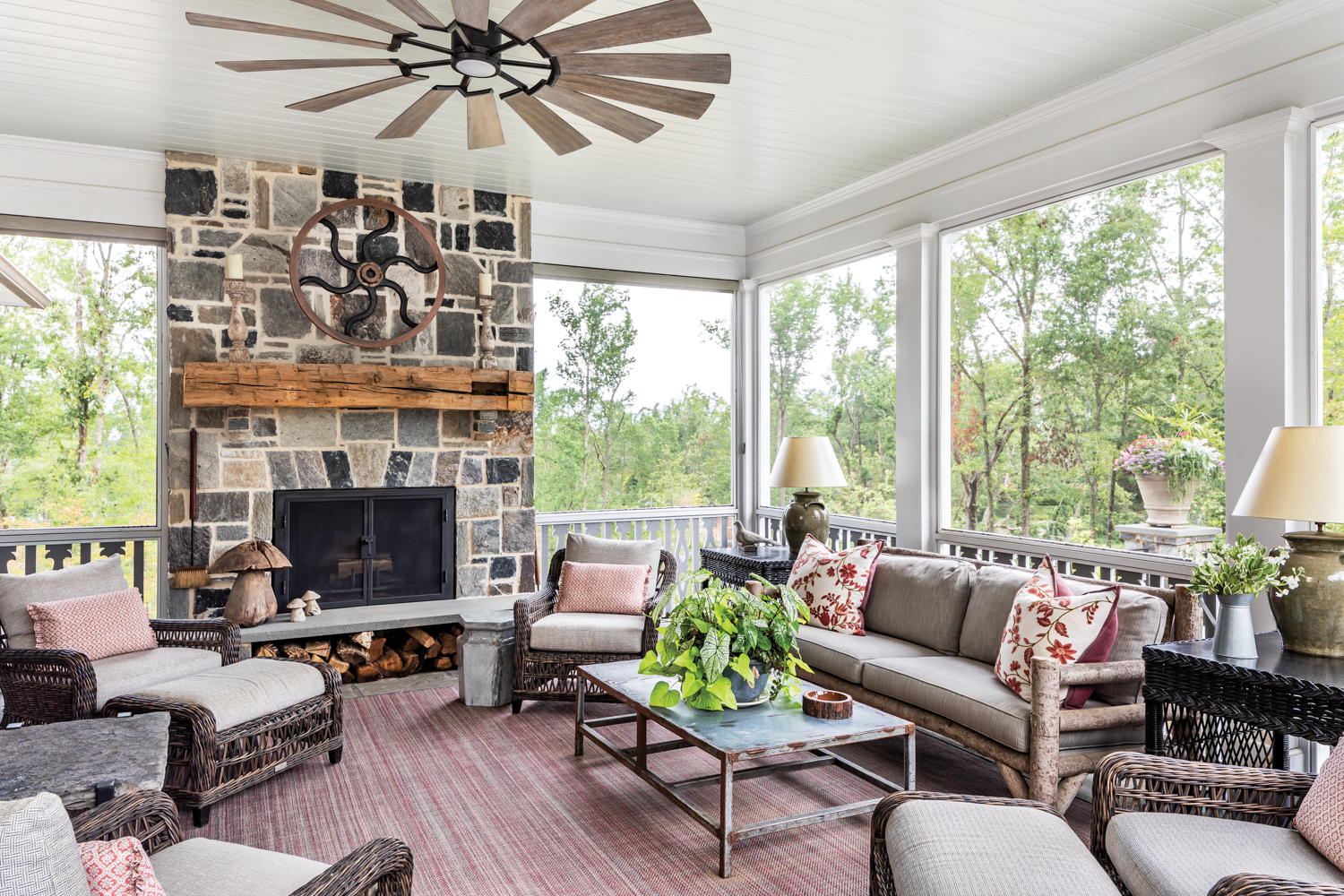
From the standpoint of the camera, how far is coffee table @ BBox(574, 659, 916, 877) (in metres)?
2.57

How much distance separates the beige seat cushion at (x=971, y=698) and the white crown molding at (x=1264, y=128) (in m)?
2.13

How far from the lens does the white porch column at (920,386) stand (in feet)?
15.5

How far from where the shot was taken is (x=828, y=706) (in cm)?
279

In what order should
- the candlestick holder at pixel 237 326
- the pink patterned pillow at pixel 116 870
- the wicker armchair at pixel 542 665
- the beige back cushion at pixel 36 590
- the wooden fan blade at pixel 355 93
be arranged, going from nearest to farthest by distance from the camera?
the pink patterned pillow at pixel 116 870 < the wooden fan blade at pixel 355 93 < the beige back cushion at pixel 36 590 < the wicker armchair at pixel 542 665 < the candlestick holder at pixel 237 326

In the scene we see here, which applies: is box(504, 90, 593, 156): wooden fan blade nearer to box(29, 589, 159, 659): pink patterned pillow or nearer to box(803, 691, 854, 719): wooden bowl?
box(803, 691, 854, 719): wooden bowl

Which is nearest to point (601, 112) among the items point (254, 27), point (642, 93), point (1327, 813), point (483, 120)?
point (642, 93)

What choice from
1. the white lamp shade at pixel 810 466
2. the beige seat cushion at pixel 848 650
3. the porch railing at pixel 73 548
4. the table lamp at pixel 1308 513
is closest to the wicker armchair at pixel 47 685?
the porch railing at pixel 73 548

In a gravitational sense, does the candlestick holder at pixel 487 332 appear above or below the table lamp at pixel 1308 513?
above

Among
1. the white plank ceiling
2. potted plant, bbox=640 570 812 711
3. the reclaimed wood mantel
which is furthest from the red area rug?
the white plank ceiling

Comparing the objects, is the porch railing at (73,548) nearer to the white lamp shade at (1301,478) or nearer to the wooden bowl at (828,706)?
the wooden bowl at (828,706)

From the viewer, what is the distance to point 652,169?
4953 mm

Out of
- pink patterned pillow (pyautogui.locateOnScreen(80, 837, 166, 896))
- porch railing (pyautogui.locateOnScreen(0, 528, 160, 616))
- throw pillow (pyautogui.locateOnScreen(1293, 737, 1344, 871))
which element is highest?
porch railing (pyautogui.locateOnScreen(0, 528, 160, 616))

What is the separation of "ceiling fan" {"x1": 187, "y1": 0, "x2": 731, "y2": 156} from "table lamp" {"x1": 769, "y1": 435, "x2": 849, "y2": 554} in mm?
2291

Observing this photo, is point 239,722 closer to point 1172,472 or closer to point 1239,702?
point 1239,702
